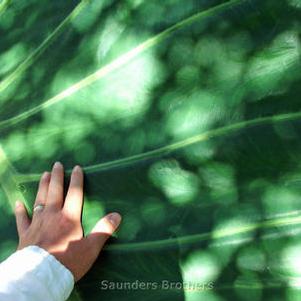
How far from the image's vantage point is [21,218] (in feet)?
4.90

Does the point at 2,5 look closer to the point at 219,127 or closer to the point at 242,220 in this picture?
the point at 219,127

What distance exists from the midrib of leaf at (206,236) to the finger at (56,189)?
16 centimetres

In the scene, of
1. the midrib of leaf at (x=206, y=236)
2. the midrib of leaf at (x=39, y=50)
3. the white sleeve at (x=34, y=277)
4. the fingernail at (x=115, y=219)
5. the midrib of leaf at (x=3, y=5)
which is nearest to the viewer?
the white sleeve at (x=34, y=277)

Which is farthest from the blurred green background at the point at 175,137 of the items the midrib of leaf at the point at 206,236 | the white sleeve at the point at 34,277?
the white sleeve at the point at 34,277

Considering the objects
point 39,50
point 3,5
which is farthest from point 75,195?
point 3,5

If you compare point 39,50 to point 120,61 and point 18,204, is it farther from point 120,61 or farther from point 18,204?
point 18,204

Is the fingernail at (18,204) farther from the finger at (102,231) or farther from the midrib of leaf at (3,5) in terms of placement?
the midrib of leaf at (3,5)

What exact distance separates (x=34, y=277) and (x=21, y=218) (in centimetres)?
27

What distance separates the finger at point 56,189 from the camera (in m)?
1.45

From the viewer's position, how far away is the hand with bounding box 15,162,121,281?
4.52 ft

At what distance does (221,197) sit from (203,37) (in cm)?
37

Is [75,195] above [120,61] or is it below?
below

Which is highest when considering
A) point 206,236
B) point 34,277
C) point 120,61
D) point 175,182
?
point 120,61

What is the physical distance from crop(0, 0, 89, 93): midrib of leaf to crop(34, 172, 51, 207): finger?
0.30 m
